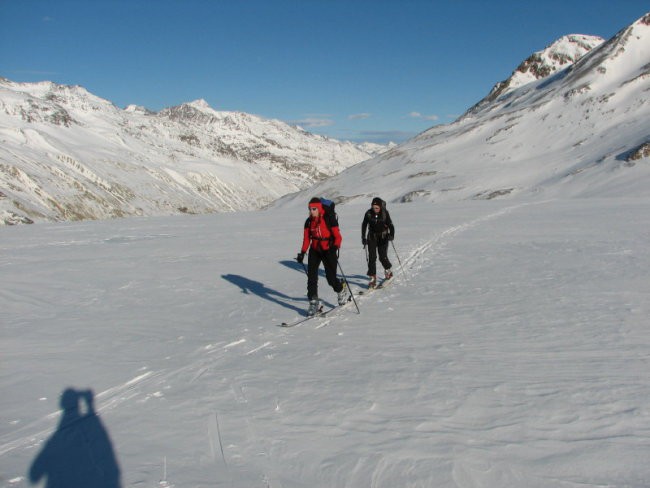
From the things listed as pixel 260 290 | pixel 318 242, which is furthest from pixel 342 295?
pixel 260 290

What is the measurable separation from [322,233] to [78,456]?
626cm

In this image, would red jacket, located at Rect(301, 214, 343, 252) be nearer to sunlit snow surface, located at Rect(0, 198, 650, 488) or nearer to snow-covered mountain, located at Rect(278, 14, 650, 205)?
sunlit snow surface, located at Rect(0, 198, 650, 488)

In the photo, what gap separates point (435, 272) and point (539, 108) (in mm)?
117158

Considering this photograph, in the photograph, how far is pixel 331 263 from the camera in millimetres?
10547

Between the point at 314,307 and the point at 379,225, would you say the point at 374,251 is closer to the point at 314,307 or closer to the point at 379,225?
the point at 379,225

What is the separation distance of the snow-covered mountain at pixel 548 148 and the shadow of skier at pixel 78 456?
205 ft

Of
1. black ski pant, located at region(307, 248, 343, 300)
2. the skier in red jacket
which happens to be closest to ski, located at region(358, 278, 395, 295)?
black ski pant, located at region(307, 248, 343, 300)

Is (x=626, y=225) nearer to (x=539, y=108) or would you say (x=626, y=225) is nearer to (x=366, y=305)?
(x=366, y=305)

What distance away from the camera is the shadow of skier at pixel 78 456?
4550 millimetres

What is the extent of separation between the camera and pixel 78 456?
4930 mm

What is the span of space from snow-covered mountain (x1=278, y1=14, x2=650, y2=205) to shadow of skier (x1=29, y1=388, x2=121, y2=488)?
62.6m

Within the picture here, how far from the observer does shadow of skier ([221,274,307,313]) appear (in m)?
11.8

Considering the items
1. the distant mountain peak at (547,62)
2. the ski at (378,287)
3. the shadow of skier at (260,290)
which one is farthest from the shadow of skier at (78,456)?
the distant mountain peak at (547,62)

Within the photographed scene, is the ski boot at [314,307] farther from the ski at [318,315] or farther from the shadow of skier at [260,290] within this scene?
the shadow of skier at [260,290]
